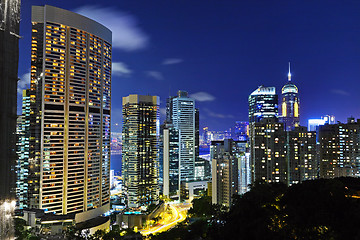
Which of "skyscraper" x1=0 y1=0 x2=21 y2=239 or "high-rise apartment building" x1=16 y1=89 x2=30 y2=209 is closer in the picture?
"skyscraper" x1=0 y1=0 x2=21 y2=239

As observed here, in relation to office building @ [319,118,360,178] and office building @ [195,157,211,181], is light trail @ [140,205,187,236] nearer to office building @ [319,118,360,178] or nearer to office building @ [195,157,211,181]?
office building @ [195,157,211,181]

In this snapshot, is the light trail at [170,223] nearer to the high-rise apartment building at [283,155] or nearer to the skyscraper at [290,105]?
the high-rise apartment building at [283,155]

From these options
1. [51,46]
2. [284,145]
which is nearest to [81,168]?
[51,46]

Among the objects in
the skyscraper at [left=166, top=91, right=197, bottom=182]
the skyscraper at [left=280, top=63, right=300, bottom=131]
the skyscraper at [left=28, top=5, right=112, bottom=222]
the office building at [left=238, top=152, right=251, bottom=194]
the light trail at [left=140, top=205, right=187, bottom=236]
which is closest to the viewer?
the skyscraper at [left=28, top=5, right=112, bottom=222]

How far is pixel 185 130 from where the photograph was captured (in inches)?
1556

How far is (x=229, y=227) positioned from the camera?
8406 mm

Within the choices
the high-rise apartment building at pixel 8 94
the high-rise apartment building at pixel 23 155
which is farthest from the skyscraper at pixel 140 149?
the high-rise apartment building at pixel 8 94

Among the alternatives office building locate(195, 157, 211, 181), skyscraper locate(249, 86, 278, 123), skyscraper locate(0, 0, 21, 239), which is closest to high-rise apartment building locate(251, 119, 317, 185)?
skyscraper locate(0, 0, 21, 239)

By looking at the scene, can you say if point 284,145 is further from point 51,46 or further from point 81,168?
point 51,46

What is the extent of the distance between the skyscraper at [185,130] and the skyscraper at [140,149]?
22.1 feet

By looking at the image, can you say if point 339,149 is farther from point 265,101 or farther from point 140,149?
point 265,101

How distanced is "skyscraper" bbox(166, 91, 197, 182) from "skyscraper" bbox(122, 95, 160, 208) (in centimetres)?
673

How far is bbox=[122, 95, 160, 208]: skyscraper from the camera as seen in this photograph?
29453mm

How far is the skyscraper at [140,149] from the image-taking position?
1160 inches
